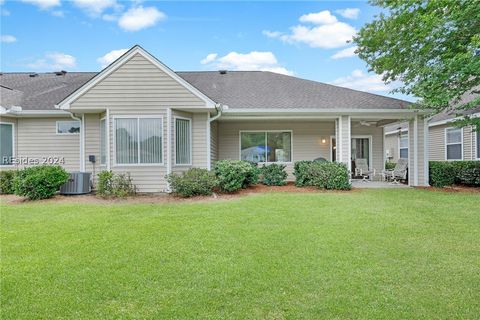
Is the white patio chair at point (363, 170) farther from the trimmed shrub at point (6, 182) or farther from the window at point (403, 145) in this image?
the trimmed shrub at point (6, 182)

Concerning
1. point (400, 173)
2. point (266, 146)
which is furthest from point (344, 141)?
point (266, 146)

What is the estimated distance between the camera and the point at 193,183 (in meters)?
9.44

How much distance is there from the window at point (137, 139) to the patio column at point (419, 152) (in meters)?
9.56

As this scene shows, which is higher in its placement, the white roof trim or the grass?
the white roof trim

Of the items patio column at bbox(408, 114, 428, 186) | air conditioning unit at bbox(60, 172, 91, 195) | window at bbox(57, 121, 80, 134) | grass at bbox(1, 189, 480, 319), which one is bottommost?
grass at bbox(1, 189, 480, 319)

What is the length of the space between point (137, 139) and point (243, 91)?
5.44 m

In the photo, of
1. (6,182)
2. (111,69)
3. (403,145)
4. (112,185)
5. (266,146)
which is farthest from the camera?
(403,145)

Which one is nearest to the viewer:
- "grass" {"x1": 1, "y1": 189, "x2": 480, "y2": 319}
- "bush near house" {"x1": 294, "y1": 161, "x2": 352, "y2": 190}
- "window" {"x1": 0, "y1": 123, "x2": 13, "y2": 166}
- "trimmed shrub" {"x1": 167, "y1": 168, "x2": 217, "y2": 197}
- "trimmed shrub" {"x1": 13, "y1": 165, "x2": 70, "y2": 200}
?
"grass" {"x1": 1, "y1": 189, "x2": 480, "y2": 319}

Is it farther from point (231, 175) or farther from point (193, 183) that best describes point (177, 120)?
point (231, 175)

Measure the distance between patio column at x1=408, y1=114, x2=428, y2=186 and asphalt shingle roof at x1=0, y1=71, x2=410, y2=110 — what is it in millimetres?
934

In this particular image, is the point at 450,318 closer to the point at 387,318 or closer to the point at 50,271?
the point at 387,318

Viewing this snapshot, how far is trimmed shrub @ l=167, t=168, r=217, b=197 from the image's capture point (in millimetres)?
9422

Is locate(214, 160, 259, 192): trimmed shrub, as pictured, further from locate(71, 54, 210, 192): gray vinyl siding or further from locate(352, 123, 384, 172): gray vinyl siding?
locate(352, 123, 384, 172): gray vinyl siding

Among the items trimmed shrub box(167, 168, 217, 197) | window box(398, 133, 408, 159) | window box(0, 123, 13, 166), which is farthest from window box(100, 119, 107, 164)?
window box(398, 133, 408, 159)
